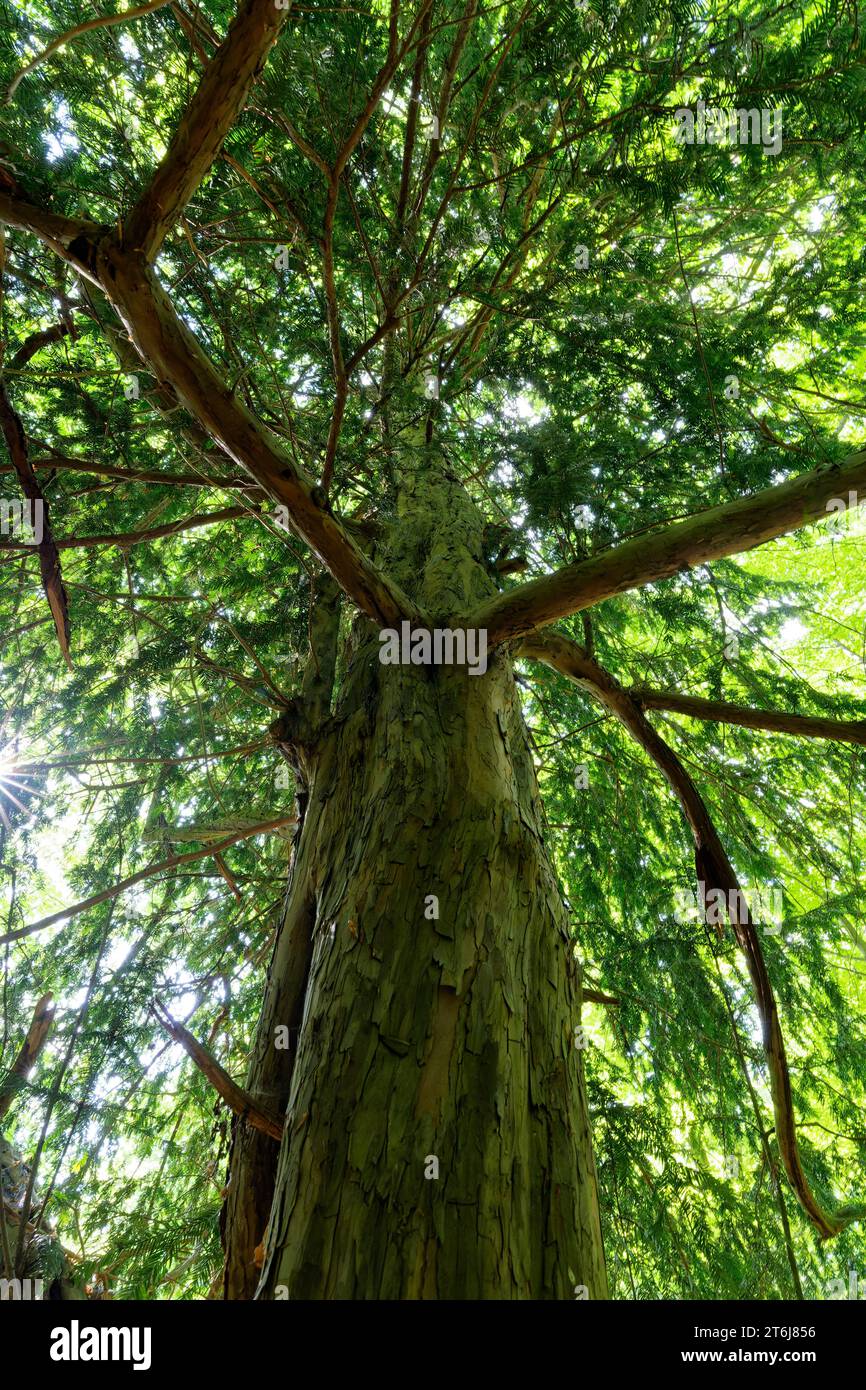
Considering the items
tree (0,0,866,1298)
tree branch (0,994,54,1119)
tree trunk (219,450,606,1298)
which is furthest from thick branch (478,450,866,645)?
tree branch (0,994,54,1119)

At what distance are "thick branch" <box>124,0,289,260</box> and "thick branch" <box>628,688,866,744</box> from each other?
1.95 metres

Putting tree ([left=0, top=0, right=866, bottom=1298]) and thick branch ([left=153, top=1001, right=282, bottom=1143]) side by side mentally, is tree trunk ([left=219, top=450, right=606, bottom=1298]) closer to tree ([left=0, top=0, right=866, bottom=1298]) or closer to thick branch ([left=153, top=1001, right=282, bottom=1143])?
tree ([left=0, top=0, right=866, bottom=1298])

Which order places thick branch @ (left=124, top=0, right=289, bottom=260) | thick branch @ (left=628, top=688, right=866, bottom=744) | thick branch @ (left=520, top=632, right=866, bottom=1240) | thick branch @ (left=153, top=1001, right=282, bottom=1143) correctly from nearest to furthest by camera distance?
thick branch @ (left=124, top=0, right=289, bottom=260), thick branch @ (left=153, top=1001, right=282, bottom=1143), thick branch @ (left=520, top=632, right=866, bottom=1240), thick branch @ (left=628, top=688, right=866, bottom=744)

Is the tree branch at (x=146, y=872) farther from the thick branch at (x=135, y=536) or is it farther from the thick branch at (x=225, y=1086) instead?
the thick branch at (x=135, y=536)

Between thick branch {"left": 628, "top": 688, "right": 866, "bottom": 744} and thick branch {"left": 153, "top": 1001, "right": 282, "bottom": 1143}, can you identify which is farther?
thick branch {"left": 628, "top": 688, "right": 866, "bottom": 744}

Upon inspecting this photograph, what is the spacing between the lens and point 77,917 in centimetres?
383

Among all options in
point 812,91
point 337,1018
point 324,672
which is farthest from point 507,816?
point 812,91

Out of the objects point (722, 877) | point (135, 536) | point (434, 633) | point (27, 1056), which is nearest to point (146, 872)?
point (27, 1056)

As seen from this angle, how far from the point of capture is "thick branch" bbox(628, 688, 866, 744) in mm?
2363

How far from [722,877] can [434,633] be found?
1.24 meters

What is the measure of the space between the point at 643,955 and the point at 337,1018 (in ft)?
7.55

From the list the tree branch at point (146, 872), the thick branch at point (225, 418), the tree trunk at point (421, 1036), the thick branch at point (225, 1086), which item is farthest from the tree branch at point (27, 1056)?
the thick branch at point (225, 418)

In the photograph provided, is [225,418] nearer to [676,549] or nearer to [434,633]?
[434,633]
